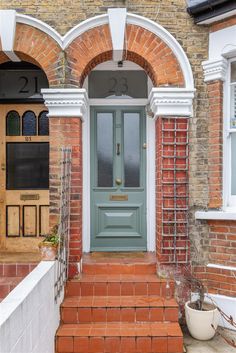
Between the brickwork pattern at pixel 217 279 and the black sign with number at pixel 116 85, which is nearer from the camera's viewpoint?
the brickwork pattern at pixel 217 279

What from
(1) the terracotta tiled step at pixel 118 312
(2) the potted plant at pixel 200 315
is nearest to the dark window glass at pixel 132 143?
(2) the potted plant at pixel 200 315

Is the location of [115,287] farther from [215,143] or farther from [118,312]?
[215,143]

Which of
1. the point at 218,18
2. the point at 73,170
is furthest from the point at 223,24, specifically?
the point at 73,170

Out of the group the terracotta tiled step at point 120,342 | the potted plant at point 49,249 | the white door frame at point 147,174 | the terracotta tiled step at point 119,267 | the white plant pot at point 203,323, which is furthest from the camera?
the white door frame at point 147,174

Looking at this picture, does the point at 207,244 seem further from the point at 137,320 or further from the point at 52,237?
the point at 52,237

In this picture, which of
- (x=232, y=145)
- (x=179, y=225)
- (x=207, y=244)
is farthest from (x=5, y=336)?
(x=232, y=145)

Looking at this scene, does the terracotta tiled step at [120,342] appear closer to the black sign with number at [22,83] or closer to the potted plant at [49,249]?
the potted plant at [49,249]

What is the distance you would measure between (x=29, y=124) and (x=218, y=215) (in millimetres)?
3441

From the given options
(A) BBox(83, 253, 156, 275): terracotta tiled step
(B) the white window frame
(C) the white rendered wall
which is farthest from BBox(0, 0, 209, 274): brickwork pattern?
(C) the white rendered wall

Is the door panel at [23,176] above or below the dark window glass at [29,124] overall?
below

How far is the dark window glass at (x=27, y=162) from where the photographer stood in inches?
225

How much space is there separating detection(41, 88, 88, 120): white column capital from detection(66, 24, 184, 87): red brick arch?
23cm

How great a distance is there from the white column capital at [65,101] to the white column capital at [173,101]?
3.49ft

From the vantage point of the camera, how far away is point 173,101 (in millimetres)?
4715
